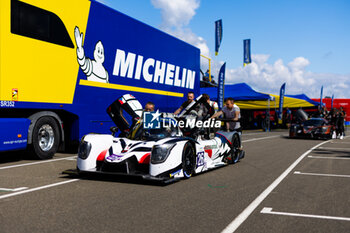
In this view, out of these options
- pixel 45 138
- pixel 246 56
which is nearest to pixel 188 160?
pixel 45 138

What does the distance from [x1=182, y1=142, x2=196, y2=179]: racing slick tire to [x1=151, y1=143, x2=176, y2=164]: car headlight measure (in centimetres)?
53

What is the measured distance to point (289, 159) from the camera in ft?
35.8

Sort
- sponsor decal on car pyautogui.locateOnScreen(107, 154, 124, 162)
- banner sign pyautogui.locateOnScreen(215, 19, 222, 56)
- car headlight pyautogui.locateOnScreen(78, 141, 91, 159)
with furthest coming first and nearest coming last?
banner sign pyautogui.locateOnScreen(215, 19, 222, 56) < car headlight pyautogui.locateOnScreen(78, 141, 91, 159) < sponsor decal on car pyautogui.locateOnScreen(107, 154, 124, 162)

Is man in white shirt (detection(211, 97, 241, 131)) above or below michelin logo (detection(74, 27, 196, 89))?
below

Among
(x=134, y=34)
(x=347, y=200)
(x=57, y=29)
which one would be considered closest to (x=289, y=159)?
(x=347, y=200)

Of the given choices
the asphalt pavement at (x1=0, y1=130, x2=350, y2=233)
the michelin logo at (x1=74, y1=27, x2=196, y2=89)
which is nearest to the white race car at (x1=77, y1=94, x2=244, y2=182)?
the asphalt pavement at (x1=0, y1=130, x2=350, y2=233)

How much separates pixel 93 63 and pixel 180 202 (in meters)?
6.51

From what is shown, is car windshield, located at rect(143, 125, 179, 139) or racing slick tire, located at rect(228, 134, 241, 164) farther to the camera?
racing slick tire, located at rect(228, 134, 241, 164)

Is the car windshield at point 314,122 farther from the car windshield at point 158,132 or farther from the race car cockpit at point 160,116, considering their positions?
the car windshield at point 158,132

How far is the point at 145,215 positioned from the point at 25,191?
2.23 metres

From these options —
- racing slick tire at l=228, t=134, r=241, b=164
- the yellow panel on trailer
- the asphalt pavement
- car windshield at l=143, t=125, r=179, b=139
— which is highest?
the yellow panel on trailer

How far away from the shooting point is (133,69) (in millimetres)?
12469

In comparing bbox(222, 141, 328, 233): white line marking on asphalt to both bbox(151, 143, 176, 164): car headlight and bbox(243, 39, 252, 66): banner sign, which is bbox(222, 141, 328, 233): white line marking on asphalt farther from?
bbox(243, 39, 252, 66): banner sign

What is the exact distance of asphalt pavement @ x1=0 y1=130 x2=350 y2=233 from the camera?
167 inches
